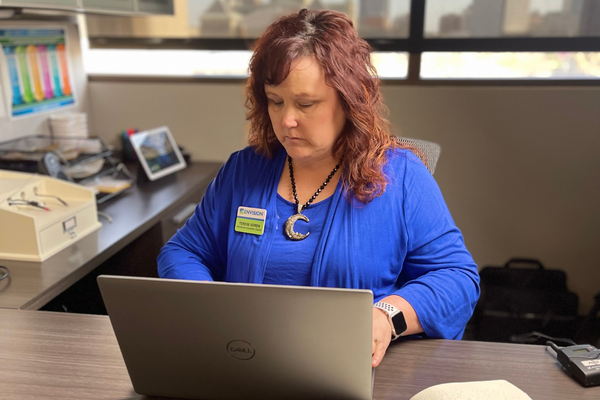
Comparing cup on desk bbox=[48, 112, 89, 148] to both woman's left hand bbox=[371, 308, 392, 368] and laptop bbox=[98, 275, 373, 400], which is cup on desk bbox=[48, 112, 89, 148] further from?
woman's left hand bbox=[371, 308, 392, 368]

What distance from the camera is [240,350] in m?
0.86

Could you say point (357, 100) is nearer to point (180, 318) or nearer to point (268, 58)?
point (268, 58)

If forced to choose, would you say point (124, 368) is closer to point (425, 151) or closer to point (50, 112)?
point (425, 151)

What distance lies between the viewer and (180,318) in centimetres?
85

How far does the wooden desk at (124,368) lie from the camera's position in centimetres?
96

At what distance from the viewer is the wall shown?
7.88ft

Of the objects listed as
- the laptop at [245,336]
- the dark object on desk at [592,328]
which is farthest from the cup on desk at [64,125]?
the dark object on desk at [592,328]

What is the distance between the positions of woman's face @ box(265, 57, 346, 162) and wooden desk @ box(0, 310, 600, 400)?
0.51 m

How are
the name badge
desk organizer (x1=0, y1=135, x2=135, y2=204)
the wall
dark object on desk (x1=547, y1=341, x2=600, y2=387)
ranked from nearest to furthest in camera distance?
dark object on desk (x1=547, y1=341, x2=600, y2=387), the name badge, desk organizer (x1=0, y1=135, x2=135, y2=204), the wall

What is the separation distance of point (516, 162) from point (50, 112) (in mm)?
2428

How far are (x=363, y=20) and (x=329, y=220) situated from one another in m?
1.82

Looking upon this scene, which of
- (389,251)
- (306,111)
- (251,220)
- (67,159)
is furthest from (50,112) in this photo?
(389,251)

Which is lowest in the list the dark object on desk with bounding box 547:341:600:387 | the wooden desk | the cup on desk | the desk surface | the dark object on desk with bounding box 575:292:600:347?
the dark object on desk with bounding box 575:292:600:347

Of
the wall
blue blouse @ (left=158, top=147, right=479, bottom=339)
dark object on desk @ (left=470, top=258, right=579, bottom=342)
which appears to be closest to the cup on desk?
the wall
